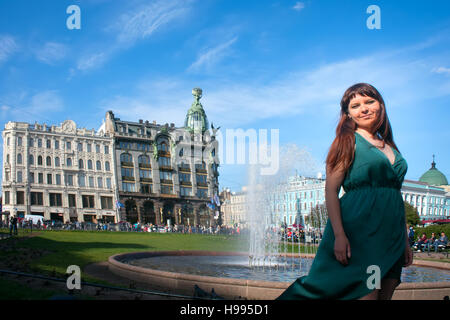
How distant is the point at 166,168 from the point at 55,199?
66.8 feet

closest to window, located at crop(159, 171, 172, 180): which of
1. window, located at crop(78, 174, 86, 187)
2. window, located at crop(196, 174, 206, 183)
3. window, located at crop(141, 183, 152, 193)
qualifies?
window, located at crop(141, 183, 152, 193)

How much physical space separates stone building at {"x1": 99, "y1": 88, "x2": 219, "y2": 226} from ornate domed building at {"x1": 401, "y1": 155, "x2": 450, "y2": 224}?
46045 mm

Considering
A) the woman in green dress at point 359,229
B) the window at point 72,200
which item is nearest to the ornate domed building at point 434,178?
the window at point 72,200

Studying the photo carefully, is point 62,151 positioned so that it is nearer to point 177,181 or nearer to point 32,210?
point 32,210

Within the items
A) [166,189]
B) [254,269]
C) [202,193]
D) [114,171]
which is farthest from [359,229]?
[202,193]

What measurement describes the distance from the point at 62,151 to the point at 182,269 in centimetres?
6238

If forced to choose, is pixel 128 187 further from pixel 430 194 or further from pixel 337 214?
pixel 337 214

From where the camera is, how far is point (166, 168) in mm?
81500

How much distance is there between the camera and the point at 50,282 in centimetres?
853

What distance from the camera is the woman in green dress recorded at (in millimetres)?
3406

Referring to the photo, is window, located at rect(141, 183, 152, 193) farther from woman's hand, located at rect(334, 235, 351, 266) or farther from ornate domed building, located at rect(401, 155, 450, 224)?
woman's hand, located at rect(334, 235, 351, 266)
